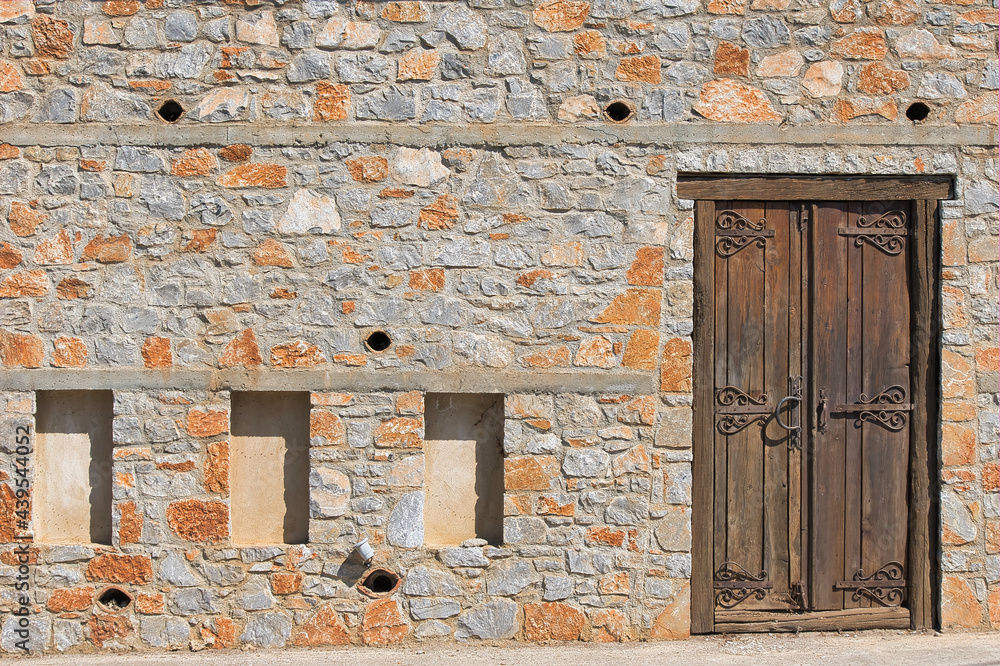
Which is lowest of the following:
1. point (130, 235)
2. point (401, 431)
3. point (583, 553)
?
point (583, 553)

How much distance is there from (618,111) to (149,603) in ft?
11.4

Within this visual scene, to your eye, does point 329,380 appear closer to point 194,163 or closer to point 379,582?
point 379,582

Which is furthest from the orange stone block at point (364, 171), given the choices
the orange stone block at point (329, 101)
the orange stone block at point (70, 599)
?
the orange stone block at point (70, 599)

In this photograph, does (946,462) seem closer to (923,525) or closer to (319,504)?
(923,525)

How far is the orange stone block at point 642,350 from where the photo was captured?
4.12 metres

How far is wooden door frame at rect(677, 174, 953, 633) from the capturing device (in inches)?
164

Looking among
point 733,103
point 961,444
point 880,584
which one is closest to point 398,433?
point 733,103

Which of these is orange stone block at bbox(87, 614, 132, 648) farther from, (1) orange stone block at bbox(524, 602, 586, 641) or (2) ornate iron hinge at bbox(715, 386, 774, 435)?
(2) ornate iron hinge at bbox(715, 386, 774, 435)

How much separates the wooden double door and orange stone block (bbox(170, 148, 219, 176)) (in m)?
2.63

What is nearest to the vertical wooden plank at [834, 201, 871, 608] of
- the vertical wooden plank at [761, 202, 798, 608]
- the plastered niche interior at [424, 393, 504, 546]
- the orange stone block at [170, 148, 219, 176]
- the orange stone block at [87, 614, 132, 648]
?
the vertical wooden plank at [761, 202, 798, 608]

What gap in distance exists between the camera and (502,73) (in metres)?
4.12

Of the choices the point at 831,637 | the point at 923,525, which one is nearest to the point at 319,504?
the point at 831,637

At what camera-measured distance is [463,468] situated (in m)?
4.18

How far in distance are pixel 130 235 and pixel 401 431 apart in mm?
1709
